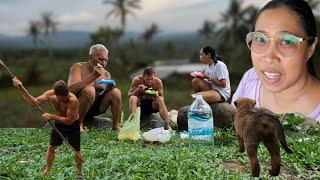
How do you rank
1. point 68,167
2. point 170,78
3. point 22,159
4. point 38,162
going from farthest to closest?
1. point 170,78
2. point 22,159
3. point 38,162
4. point 68,167

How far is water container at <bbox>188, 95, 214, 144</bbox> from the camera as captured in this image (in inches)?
200

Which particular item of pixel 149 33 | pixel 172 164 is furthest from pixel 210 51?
pixel 149 33

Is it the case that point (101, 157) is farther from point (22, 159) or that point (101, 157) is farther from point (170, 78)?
point (170, 78)

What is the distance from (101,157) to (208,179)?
4.08 feet

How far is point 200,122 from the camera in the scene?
507 centimetres

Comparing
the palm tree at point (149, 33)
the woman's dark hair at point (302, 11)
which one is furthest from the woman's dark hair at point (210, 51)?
the palm tree at point (149, 33)

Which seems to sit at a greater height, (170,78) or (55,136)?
(55,136)

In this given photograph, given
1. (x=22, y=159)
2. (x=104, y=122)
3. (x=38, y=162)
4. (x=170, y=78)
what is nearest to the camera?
(x=38, y=162)

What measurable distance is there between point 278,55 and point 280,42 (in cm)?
7

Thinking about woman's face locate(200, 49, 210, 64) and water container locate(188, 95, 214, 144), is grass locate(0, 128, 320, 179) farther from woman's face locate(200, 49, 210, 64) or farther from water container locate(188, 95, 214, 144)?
woman's face locate(200, 49, 210, 64)

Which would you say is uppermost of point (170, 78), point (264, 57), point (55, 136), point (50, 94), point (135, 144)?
point (264, 57)

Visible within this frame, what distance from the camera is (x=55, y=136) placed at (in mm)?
2857

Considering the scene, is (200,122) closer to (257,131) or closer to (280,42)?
(280,42)

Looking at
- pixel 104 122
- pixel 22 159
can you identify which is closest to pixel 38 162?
pixel 22 159
